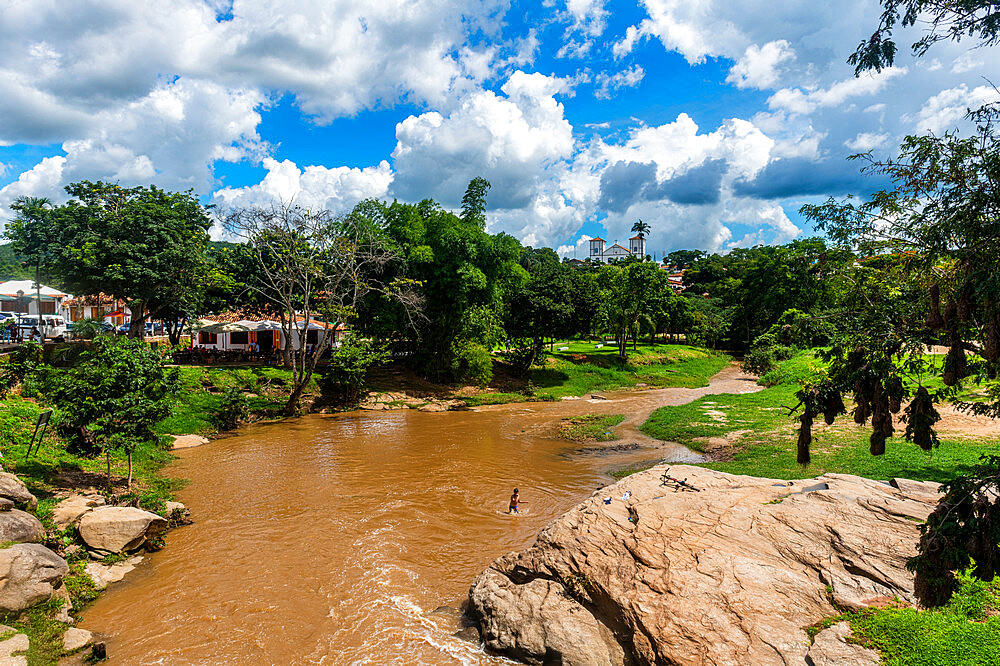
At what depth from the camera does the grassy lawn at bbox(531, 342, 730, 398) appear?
37.1 metres

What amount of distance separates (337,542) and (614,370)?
105 ft

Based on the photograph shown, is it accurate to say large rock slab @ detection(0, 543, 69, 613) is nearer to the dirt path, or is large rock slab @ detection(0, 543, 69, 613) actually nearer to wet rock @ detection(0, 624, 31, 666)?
wet rock @ detection(0, 624, 31, 666)

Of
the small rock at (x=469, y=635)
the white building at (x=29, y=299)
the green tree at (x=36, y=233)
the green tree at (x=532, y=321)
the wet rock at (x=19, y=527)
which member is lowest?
the small rock at (x=469, y=635)

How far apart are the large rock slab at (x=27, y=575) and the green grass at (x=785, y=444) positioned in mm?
16150

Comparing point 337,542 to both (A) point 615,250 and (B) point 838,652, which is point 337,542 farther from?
(A) point 615,250

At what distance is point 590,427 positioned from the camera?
2369 centimetres

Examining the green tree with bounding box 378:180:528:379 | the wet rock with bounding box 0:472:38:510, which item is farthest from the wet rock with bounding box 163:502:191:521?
the green tree with bounding box 378:180:528:379

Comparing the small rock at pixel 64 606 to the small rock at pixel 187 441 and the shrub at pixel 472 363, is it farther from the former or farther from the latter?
the shrub at pixel 472 363

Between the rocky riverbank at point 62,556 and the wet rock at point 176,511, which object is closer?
the rocky riverbank at point 62,556

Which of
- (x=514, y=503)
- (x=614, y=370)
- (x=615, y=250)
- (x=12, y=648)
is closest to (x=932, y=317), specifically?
(x=514, y=503)

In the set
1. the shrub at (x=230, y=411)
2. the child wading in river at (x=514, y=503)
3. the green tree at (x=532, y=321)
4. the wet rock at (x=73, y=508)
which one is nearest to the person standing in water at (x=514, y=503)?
the child wading in river at (x=514, y=503)

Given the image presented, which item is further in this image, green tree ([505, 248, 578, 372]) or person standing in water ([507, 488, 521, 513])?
green tree ([505, 248, 578, 372])

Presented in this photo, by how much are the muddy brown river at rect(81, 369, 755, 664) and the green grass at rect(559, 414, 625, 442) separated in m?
0.86

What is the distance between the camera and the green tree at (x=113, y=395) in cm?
1209
